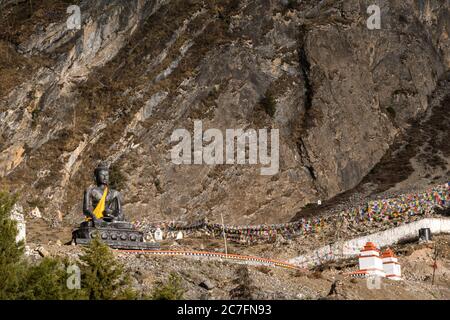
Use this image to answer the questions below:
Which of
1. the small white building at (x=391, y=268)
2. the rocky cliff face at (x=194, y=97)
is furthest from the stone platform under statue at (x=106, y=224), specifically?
the rocky cliff face at (x=194, y=97)

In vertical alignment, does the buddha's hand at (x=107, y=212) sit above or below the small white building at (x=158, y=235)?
below

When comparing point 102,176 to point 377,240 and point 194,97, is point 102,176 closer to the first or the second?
point 377,240

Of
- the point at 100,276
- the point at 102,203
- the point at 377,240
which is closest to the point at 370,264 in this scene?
the point at 102,203

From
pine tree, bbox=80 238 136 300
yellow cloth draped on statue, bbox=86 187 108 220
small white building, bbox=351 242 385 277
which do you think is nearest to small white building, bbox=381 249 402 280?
small white building, bbox=351 242 385 277

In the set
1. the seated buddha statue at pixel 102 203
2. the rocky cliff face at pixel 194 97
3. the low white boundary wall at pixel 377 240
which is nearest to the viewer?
the seated buddha statue at pixel 102 203

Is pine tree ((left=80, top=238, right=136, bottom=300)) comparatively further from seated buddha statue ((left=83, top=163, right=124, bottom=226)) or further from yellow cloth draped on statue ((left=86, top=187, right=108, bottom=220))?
yellow cloth draped on statue ((left=86, top=187, right=108, bottom=220))

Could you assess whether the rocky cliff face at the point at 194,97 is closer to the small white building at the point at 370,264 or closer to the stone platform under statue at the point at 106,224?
the stone platform under statue at the point at 106,224
